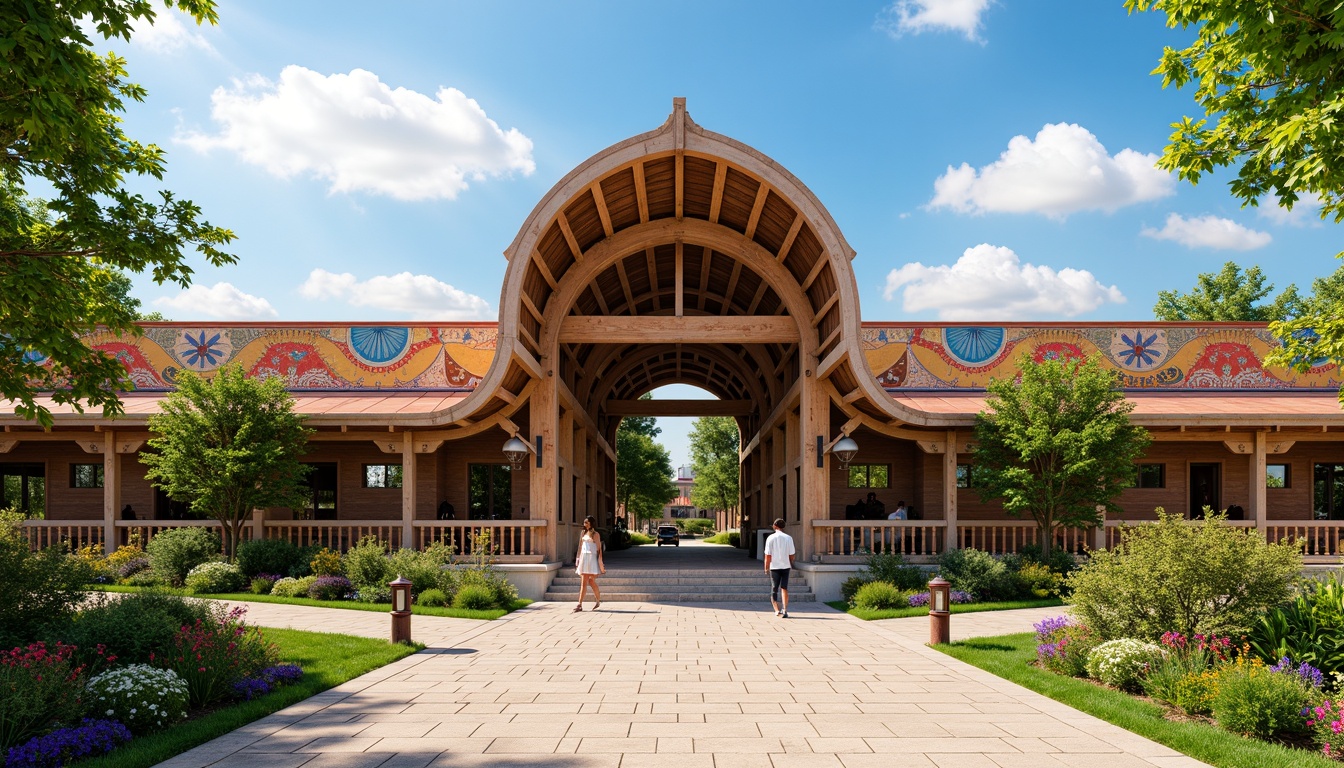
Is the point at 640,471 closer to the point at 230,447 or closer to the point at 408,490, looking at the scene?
the point at 408,490

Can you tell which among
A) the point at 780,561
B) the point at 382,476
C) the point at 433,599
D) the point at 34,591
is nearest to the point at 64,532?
the point at 382,476

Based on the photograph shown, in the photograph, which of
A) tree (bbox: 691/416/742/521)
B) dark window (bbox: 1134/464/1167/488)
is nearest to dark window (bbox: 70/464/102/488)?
dark window (bbox: 1134/464/1167/488)

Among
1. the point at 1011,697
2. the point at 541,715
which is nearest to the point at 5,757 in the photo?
the point at 541,715

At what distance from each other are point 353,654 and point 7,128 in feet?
22.8

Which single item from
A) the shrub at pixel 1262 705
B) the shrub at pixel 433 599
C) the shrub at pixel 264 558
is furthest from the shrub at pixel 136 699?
the shrub at pixel 264 558

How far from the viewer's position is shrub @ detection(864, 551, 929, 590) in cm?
1788

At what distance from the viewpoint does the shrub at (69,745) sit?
6473mm

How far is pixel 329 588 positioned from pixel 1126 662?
45.6ft

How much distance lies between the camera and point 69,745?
6.81 m

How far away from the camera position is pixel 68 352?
29.5 feet

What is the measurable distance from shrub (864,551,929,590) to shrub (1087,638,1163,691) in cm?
818

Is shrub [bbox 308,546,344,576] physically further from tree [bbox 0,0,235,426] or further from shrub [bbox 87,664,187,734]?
shrub [bbox 87,664,187,734]

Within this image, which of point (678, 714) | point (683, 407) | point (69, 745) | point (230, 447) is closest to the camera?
point (69, 745)

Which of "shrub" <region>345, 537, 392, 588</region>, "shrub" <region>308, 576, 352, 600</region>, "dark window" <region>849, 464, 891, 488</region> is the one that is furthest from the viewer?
"dark window" <region>849, 464, 891, 488</region>
